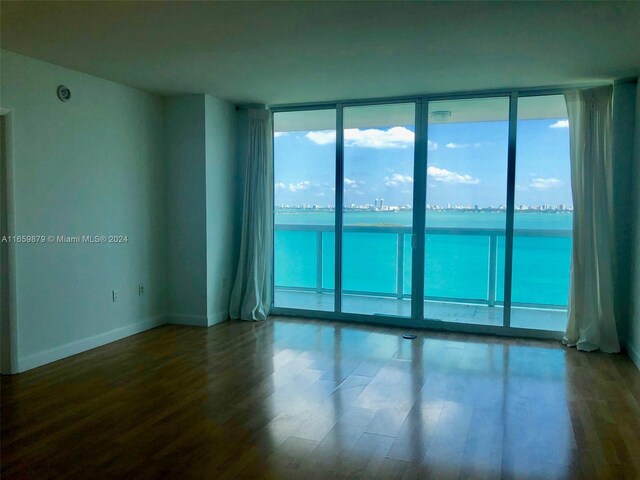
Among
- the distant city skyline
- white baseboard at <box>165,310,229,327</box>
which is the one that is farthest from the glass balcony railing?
white baseboard at <box>165,310,229,327</box>

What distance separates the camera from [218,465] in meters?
2.38

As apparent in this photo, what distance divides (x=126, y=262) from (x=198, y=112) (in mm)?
1769

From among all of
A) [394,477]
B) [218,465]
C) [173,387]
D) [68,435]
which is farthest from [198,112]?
[394,477]

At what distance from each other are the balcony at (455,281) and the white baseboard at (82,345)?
1589 millimetres

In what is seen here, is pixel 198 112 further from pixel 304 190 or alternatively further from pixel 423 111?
pixel 423 111

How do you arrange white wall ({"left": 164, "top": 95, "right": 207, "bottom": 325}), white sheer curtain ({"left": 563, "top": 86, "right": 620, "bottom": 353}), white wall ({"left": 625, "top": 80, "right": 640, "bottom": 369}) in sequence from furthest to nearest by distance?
white wall ({"left": 164, "top": 95, "right": 207, "bottom": 325}), white sheer curtain ({"left": 563, "top": 86, "right": 620, "bottom": 353}), white wall ({"left": 625, "top": 80, "right": 640, "bottom": 369})

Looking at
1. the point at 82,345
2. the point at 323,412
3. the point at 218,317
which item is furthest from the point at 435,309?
the point at 82,345

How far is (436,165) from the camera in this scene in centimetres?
521

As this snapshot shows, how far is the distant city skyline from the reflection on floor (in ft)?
3.80

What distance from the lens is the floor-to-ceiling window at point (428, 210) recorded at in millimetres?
4922

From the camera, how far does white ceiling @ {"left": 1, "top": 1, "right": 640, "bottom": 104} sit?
9.20 ft

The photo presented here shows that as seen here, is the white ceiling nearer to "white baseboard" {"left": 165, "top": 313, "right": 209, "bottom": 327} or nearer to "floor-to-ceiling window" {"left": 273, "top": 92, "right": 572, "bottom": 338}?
"floor-to-ceiling window" {"left": 273, "top": 92, "right": 572, "bottom": 338}

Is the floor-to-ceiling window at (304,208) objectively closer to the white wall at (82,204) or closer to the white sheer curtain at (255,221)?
the white sheer curtain at (255,221)

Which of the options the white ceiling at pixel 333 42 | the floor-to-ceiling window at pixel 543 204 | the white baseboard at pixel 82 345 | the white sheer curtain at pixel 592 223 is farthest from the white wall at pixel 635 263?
the white baseboard at pixel 82 345
